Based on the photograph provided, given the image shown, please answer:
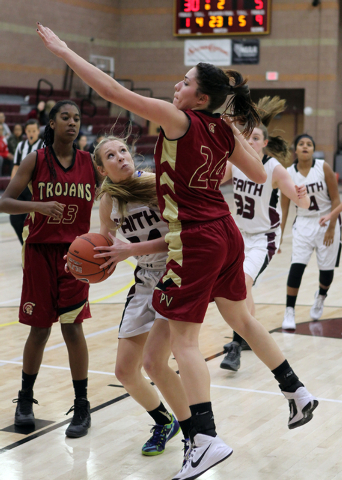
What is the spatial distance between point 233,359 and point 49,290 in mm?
1595

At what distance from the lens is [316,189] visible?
19.2ft

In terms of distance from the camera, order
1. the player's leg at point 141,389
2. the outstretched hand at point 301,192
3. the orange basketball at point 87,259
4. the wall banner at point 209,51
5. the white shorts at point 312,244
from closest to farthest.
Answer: the orange basketball at point 87,259, the player's leg at point 141,389, the outstretched hand at point 301,192, the white shorts at point 312,244, the wall banner at point 209,51

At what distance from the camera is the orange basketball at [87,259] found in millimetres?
2877

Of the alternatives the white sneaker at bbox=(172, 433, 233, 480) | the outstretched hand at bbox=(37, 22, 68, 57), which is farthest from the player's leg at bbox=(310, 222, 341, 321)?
the outstretched hand at bbox=(37, 22, 68, 57)

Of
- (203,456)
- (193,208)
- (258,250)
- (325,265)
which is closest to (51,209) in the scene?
(193,208)

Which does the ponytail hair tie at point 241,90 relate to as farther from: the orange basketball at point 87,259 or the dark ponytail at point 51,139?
the dark ponytail at point 51,139

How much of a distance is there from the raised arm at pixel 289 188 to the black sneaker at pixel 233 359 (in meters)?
1.08

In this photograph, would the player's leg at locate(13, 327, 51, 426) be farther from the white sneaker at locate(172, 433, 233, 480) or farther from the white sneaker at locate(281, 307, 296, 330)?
the white sneaker at locate(281, 307, 296, 330)

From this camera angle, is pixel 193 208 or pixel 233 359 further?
pixel 233 359

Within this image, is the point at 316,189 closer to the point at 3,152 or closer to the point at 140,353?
the point at 140,353

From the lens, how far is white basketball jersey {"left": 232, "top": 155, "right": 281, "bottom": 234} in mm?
4801

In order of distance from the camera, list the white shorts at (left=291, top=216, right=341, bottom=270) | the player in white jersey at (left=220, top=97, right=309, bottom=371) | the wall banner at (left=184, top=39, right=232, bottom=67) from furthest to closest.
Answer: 1. the wall banner at (left=184, top=39, right=232, bottom=67)
2. the white shorts at (left=291, top=216, right=341, bottom=270)
3. the player in white jersey at (left=220, top=97, right=309, bottom=371)

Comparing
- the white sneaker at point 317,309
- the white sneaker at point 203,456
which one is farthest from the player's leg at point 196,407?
the white sneaker at point 317,309

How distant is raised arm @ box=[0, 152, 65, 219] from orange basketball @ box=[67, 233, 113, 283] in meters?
0.40
